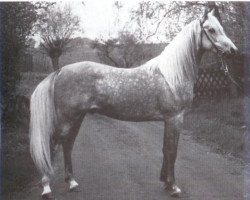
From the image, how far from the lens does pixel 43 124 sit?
5754 mm

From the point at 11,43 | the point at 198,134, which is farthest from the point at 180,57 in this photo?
the point at 198,134

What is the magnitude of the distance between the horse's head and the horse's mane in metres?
0.10

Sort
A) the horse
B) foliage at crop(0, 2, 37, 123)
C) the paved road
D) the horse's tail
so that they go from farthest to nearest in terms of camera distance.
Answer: foliage at crop(0, 2, 37, 123) < the paved road < the horse < the horse's tail

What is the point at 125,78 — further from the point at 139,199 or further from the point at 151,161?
the point at 151,161

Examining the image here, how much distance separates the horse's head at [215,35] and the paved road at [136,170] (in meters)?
2.00

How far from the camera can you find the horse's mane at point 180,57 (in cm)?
586

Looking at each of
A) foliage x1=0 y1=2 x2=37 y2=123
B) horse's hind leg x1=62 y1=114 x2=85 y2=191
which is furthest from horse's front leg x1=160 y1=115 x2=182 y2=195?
foliage x1=0 y1=2 x2=37 y2=123

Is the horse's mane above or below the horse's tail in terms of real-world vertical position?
above

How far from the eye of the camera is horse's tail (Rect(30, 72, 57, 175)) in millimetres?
5664

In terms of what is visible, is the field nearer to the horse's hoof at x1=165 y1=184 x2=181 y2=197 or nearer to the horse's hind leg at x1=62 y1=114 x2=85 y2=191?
the horse's hind leg at x1=62 y1=114 x2=85 y2=191

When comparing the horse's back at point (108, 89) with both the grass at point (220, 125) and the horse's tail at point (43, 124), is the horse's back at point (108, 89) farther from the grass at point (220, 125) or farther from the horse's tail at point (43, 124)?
the grass at point (220, 125)

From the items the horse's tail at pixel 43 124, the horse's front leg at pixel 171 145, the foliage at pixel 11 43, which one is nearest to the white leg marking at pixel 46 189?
the horse's tail at pixel 43 124

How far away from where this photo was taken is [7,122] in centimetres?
966

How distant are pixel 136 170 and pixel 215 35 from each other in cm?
272
